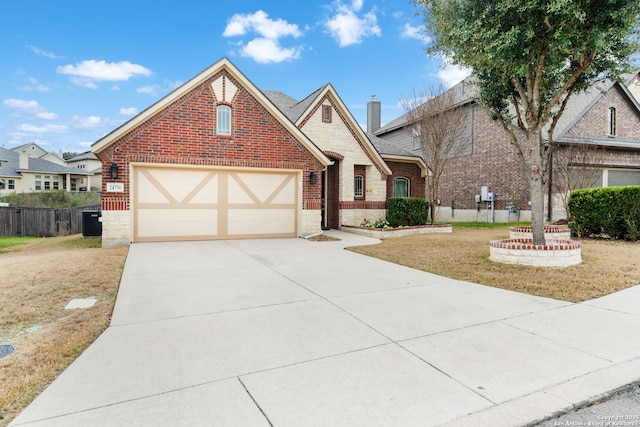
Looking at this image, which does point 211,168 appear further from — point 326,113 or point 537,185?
point 537,185

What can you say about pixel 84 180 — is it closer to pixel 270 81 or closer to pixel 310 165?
pixel 270 81

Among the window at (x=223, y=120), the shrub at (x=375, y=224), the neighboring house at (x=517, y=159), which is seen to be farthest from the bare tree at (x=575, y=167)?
the window at (x=223, y=120)

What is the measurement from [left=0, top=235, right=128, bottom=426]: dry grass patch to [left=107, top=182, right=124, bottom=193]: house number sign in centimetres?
271

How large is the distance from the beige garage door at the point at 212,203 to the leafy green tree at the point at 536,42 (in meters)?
6.65

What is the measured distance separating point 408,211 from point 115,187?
10630 mm

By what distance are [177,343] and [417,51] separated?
9587mm

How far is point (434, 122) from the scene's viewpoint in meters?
15.4

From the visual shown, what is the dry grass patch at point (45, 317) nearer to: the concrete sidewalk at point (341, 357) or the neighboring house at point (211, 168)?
the concrete sidewalk at point (341, 357)

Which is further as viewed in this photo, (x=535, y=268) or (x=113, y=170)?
(x=113, y=170)

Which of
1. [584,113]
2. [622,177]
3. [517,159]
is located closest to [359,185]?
[517,159]

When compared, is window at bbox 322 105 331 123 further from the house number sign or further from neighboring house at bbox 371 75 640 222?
the house number sign

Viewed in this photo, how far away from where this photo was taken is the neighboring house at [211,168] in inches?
407

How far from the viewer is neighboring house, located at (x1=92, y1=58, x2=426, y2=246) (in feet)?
33.9

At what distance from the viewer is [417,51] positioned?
9938 millimetres
